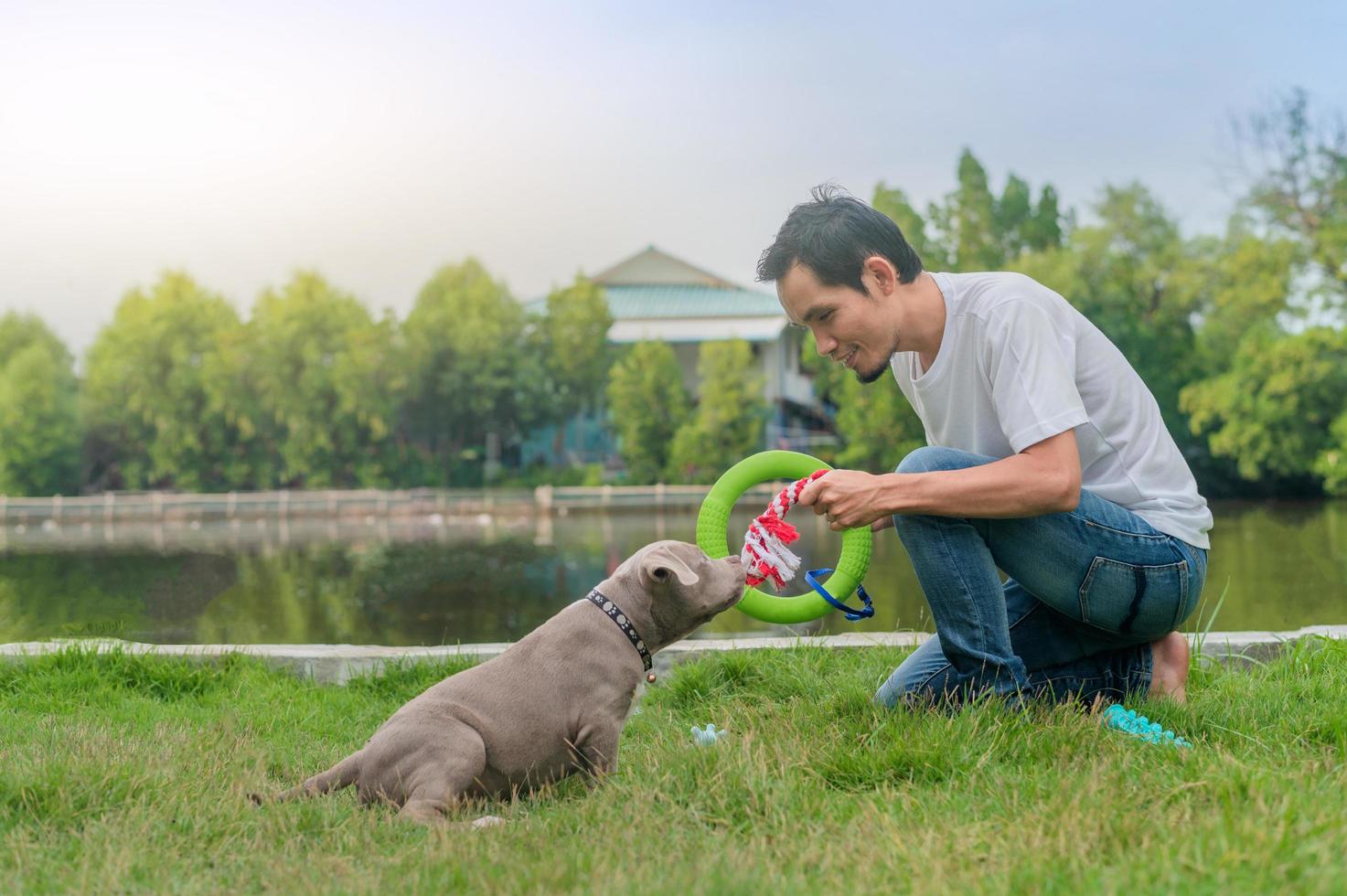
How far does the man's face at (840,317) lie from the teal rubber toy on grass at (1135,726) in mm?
1137

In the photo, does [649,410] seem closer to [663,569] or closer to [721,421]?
[721,421]

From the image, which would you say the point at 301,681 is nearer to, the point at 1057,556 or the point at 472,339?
the point at 1057,556

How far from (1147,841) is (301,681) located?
3.75 m

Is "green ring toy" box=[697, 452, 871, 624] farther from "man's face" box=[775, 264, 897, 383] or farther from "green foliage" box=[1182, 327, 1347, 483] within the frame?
"green foliage" box=[1182, 327, 1347, 483]

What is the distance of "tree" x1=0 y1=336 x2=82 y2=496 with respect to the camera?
34.1 meters

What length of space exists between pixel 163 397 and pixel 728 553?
34198mm

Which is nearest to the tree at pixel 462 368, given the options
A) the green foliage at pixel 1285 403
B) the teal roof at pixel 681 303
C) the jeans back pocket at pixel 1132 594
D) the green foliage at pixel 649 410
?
the teal roof at pixel 681 303

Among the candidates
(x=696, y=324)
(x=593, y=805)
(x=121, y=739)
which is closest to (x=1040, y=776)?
(x=593, y=805)

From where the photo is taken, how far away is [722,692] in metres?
4.26

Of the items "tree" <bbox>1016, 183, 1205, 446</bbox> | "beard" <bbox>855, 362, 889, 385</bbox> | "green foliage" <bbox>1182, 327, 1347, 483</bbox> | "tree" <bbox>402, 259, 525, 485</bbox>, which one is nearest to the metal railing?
"tree" <bbox>402, 259, 525, 485</bbox>

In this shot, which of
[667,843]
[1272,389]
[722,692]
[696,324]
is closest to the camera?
[667,843]

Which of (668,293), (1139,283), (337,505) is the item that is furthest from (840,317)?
(668,293)

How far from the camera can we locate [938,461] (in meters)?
3.15

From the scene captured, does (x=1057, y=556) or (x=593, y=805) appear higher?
(x=1057, y=556)
